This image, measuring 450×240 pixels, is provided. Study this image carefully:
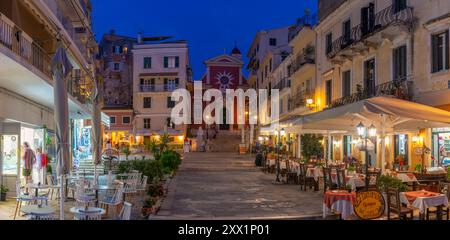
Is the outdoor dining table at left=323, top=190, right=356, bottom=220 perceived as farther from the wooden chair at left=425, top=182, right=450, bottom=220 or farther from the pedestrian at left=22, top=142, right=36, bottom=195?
the pedestrian at left=22, top=142, right=36, bottom=195

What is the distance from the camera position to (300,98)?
35.0 metres

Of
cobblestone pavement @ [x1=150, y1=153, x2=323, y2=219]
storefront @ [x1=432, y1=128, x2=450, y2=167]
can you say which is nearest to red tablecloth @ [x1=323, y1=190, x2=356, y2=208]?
cobblestone pavement @ [x1=150, y1=153, x2=323, y2=219]

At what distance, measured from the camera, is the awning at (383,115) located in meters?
11.5

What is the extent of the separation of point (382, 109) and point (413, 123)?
4312mm

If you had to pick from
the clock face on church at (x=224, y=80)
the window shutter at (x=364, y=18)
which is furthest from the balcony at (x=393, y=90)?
the clock face on church at (x=224, y=80)

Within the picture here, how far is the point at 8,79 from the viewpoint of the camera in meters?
13.5

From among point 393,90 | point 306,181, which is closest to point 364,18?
point 393,90

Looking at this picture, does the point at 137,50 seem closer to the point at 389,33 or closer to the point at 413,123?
the point at 389,33

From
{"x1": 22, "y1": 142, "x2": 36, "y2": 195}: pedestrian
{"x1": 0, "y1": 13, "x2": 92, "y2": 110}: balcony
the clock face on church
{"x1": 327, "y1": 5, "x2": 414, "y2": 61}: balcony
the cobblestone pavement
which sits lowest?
the cobblestone pavement

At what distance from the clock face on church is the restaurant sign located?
54765 mm

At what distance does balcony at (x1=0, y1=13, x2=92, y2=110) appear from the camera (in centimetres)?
1177

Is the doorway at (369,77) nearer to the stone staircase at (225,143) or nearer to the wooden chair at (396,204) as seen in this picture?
the wooden chair at (396,204)

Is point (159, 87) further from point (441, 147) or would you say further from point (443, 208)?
point (443, 208)

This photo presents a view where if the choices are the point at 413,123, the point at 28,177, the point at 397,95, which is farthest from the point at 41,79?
the point at 397,95
